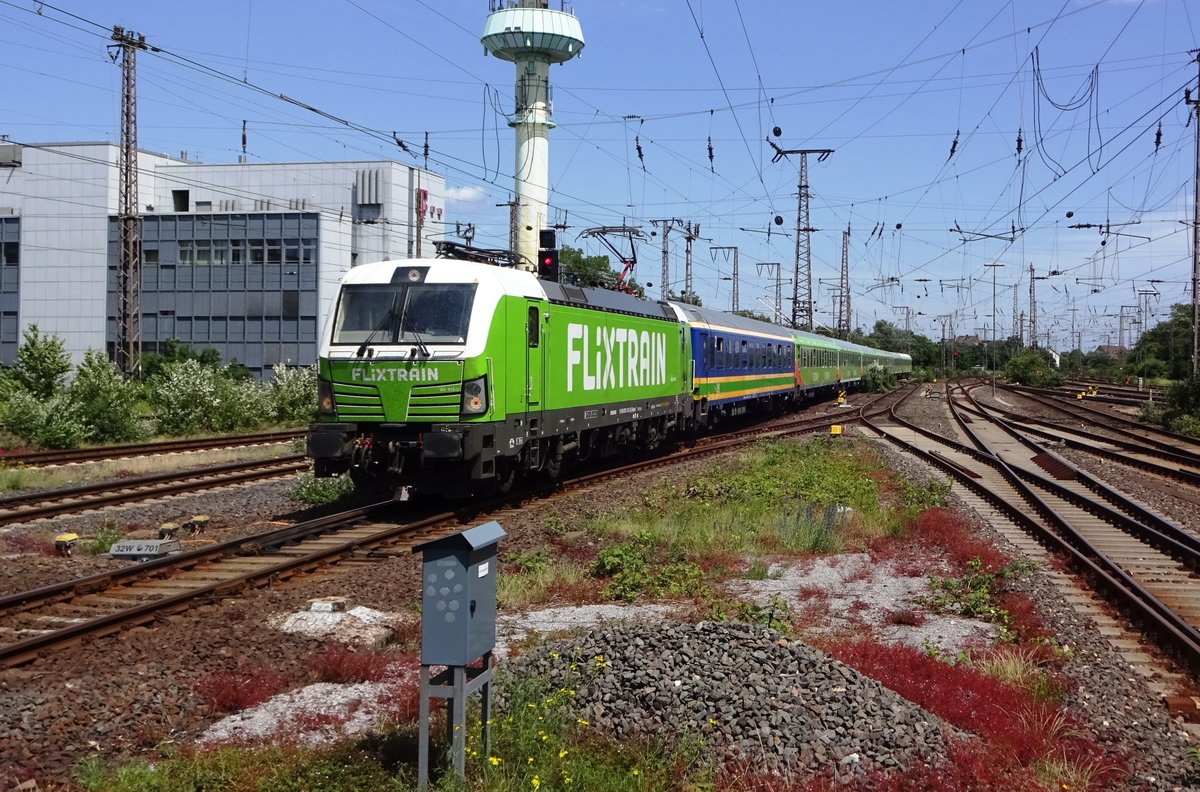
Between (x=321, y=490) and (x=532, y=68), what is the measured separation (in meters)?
38.3

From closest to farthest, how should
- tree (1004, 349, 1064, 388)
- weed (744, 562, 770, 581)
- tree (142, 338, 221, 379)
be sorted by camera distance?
weed (744, 562, 770, 581) < tree (142, 338, 221, 379) < tree (1004, 349, 1064, 388)

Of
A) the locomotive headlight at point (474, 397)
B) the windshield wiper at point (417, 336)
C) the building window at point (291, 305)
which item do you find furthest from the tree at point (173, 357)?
the locomotive headlight at point (474, 397)

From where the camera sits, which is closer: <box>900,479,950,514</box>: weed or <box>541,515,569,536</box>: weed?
<box>541,515,569,536</box>: weed

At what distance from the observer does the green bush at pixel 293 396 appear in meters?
32.1

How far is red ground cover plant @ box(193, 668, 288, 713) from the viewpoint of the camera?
704 centimetres

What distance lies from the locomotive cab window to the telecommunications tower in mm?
33772

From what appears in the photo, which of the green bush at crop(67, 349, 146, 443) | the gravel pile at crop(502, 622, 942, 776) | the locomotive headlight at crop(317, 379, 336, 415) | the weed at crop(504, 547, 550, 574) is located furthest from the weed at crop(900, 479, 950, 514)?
the green bush at crop(67, 349, 146, 443)

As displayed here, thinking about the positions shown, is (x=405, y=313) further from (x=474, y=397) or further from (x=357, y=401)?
(x=474, y=397)

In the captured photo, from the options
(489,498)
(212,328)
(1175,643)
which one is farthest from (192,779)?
(212,328)

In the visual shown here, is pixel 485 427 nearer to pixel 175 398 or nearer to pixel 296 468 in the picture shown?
pixel 296 468

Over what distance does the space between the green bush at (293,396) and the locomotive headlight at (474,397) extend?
19.3 m

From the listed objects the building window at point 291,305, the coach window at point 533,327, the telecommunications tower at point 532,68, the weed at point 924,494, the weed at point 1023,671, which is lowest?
the weed at point 1023,671

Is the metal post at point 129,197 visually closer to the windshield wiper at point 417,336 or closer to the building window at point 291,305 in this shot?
the windshield wiper at point 417,336

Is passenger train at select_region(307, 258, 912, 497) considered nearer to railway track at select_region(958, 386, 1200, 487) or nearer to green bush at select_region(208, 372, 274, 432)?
railway track at select_region(958, 386, 1200, 487)
